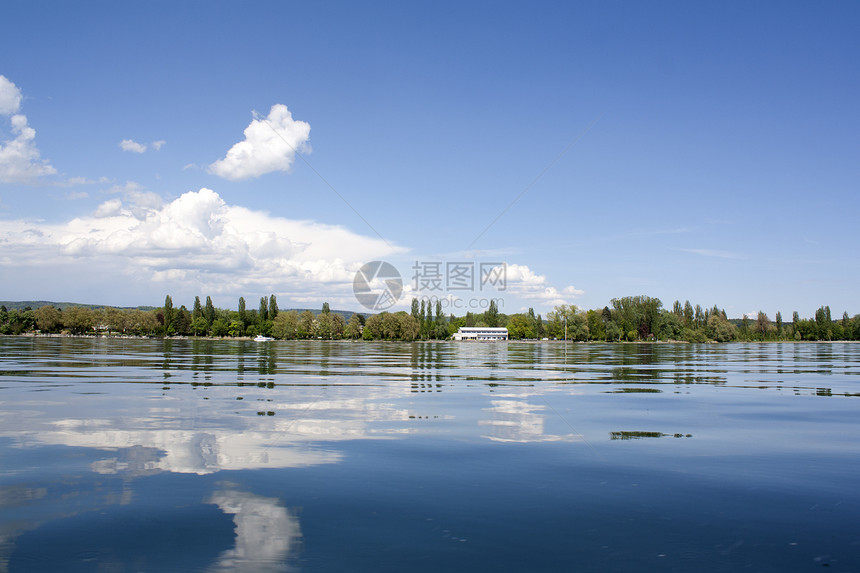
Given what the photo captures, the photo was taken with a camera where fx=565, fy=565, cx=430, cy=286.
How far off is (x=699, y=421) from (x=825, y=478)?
6318 mm

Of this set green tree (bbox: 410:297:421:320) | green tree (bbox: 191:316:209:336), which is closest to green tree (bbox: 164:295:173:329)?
green tree (bbox: 191:316:209:336)

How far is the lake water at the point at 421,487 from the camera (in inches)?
261

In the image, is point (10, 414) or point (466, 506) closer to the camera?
point (466, 506)

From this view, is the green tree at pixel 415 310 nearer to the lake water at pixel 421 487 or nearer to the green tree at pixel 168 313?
the green tree at pixel 168 313

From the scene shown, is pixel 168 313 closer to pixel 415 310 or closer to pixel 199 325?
pixel 199 325

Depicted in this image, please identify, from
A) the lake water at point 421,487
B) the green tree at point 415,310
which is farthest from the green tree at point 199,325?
the lake water at point 421,487

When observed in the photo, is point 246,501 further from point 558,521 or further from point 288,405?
point 288,405

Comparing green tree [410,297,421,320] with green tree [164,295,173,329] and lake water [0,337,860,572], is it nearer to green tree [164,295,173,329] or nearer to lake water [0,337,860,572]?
green tree [164,295,173,329]

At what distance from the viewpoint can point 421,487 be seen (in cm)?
939

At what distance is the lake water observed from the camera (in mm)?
6625

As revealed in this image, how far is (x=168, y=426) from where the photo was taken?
14.4 m

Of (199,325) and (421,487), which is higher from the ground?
(421,487)

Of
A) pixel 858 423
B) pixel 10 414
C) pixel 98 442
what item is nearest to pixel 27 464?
pixel 98 442

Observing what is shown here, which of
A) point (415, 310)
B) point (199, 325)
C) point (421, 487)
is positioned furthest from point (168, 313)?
point (421, 487)
